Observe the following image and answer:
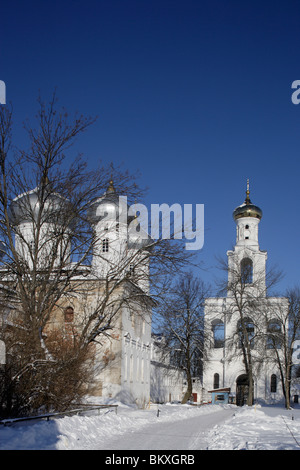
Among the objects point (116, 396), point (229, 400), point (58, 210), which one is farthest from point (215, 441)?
point (229, 400)

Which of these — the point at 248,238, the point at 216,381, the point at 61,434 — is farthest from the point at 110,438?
the point at 248,238

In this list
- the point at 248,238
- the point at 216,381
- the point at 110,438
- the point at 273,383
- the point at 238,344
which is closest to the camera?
the point at 110,438

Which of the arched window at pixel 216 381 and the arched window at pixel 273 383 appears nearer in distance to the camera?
the arched window at pixel 273 383

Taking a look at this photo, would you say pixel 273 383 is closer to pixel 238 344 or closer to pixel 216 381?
pixel 216 381

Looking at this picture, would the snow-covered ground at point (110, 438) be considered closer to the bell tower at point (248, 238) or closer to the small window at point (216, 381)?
the small window at point (216, 381)

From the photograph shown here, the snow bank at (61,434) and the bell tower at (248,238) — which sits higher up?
the bell tower at (248,238)

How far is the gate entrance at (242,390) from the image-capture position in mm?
51522

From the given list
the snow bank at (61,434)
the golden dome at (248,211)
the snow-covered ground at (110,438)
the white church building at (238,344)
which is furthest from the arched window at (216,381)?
the snow bank at (61,434)

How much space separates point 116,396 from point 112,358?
2155 mm

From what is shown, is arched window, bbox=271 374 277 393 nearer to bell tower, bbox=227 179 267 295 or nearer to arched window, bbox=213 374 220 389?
arched window, bbox=213 374 220 389

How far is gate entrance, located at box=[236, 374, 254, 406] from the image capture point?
169 feet

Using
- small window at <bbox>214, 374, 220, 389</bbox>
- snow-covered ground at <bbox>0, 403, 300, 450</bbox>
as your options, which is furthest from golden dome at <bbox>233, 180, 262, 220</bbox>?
snow-covered ground at <bbox>0, 403, 300, 450</bbox>

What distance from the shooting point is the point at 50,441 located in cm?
1072

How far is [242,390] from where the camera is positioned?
5228 centimetres
